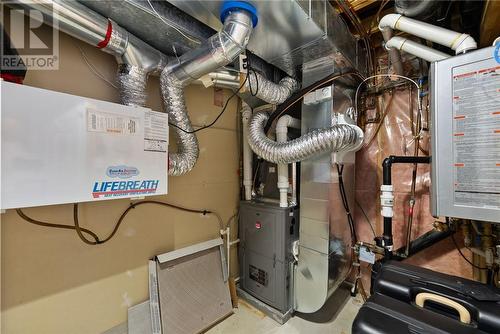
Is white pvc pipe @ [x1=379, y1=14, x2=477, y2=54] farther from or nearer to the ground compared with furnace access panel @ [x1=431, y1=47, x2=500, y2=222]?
A: farther from the ground

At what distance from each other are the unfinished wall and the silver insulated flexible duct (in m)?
0.30

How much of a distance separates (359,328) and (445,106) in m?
1.08

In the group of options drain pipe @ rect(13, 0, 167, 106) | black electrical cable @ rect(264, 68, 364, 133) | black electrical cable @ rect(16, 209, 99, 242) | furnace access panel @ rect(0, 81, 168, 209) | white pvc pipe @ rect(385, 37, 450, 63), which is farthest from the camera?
black electrical cable @ rect(264, 68, 364, 133)

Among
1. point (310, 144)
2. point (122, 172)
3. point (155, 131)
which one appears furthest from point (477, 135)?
point (122, 172)

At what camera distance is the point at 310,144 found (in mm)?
1451

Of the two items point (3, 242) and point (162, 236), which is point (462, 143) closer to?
point (162, 236)

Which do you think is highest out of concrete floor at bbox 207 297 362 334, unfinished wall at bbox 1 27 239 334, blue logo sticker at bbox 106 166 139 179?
blue logo sticker at bbox 106 166 139 179

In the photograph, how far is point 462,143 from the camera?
0.96m

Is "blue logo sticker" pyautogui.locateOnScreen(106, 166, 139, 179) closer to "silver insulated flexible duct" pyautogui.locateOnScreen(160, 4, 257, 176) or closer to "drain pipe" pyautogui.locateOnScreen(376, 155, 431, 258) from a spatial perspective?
"silver insulated flexible duct" pyautogui.locateOnScreen(160, 4, 257, 176)

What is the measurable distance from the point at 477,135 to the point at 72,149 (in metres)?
1.89

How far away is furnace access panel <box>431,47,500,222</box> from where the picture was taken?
887mm

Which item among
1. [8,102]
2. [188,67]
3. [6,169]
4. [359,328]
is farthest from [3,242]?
[359,328]

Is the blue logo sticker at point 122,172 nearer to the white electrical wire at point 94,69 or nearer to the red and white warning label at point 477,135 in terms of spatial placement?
the white electrical wire at point 94,69

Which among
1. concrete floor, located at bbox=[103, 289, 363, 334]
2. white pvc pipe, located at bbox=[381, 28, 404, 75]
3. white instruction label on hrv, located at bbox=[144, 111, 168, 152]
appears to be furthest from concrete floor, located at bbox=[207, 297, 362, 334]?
white pvc pipe, located at bbox=[381, 28, 404, 75]
